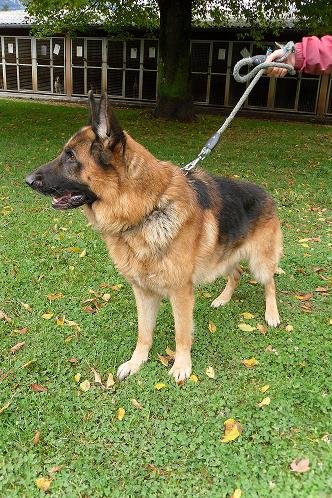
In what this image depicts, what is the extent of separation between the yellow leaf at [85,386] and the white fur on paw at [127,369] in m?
0.27

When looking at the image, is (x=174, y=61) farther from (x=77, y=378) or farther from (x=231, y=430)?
(x=231, y=430)

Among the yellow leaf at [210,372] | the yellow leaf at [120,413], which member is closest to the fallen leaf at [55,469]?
A: the yellow leaf at [120,413]

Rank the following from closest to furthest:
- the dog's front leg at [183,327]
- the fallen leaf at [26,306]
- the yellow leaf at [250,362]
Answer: the dog's front leg at [183,327], the yellow leaf at [250,362], the fallen leaf at [26,306]

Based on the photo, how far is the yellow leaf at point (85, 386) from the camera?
381 cm

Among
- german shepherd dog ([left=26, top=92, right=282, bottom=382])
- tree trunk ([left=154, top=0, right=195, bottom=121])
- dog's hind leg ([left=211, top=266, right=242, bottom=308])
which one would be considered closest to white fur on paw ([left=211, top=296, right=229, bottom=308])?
dog's hind leg ([left=211, top=266, right=242, bottom=308])

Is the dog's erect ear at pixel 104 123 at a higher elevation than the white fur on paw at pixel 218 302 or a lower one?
higher

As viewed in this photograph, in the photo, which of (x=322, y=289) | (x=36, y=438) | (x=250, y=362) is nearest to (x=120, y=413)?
(x=36, y=438)

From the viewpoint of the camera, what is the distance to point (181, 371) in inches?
155

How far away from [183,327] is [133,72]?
23.3 m

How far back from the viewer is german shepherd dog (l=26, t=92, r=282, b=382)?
3215 mm

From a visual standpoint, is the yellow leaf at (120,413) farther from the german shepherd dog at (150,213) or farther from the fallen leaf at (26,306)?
the fallen leaf at (26,306)

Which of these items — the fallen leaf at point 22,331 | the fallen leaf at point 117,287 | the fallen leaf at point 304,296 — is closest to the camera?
the fallen leaf at point 22,331

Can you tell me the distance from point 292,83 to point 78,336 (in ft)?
68.5

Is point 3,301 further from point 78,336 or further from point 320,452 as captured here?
point 320,452
